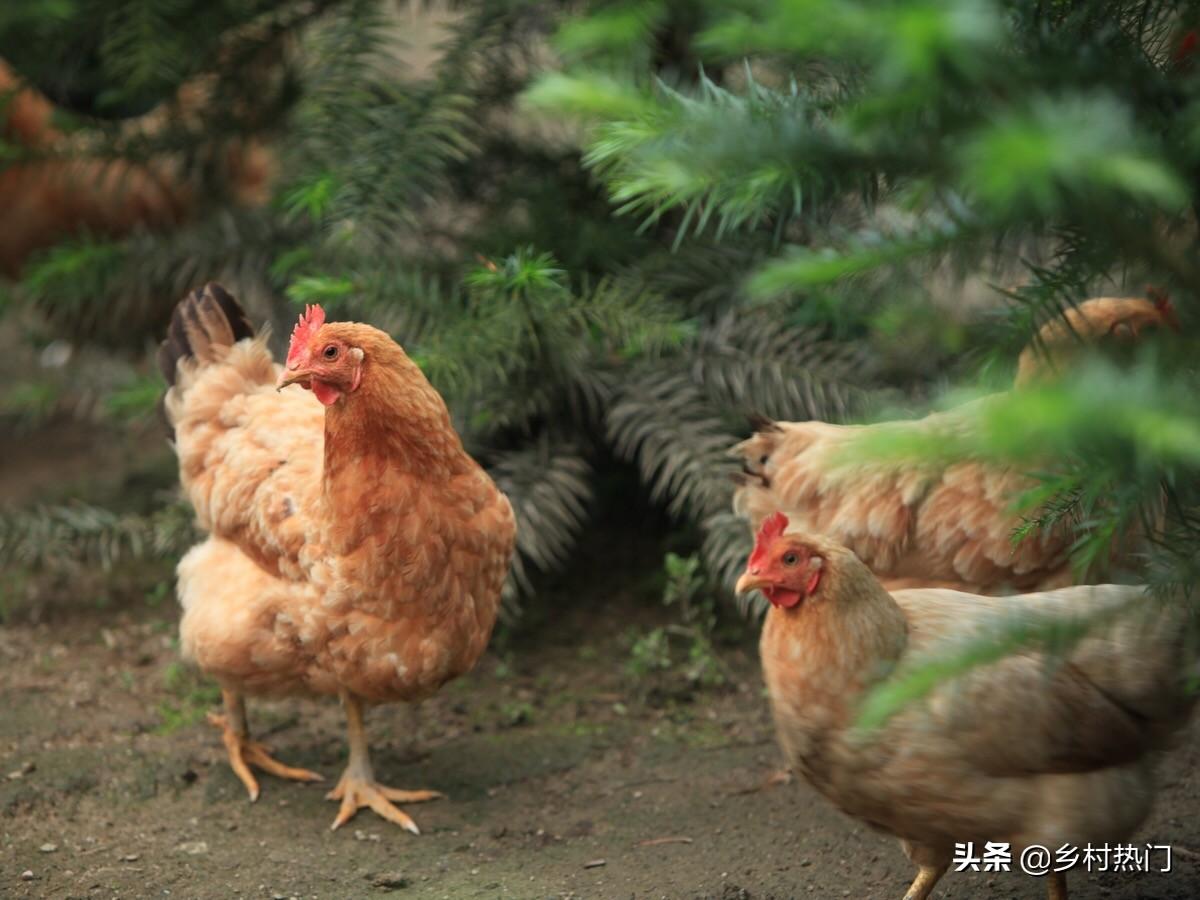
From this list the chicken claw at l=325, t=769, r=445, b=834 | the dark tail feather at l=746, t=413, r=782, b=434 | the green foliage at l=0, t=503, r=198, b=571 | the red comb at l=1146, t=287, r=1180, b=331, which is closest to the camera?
the red comb at l=1146, t=287, r=1180, b=331

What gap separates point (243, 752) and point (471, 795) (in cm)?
64

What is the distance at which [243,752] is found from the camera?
340 centimetres

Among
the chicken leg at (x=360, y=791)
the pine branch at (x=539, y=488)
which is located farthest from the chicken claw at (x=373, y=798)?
the pine branch at (x=539, y=488)

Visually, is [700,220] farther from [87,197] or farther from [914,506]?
[87,197]

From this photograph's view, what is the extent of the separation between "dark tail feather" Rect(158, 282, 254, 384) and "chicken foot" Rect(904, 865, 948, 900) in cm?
229

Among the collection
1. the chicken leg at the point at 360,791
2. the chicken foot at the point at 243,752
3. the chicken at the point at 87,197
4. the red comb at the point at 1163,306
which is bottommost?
the chicken foot at the point at 243,752

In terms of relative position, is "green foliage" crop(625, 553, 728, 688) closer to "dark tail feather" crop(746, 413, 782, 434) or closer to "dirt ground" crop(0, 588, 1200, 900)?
"dirt ground" crop(0, 588, 1200, 900)

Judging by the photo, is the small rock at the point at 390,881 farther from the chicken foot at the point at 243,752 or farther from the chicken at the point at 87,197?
the chicken at the point at 87,197

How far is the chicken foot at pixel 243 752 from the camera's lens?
3350 mm

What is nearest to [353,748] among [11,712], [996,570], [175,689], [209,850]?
[209,850]

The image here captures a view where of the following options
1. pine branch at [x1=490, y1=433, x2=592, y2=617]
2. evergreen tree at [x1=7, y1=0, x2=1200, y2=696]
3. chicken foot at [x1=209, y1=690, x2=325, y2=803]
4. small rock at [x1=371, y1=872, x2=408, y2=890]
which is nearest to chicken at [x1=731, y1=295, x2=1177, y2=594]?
evergreen tree at [x1=7, y1=0, x2=1200, y2=696]

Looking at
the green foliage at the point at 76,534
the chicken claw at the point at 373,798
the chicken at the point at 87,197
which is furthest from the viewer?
the chicken at the point at 87,197

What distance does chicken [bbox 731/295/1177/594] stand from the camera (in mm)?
2949

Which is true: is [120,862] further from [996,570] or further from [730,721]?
[996,570]
